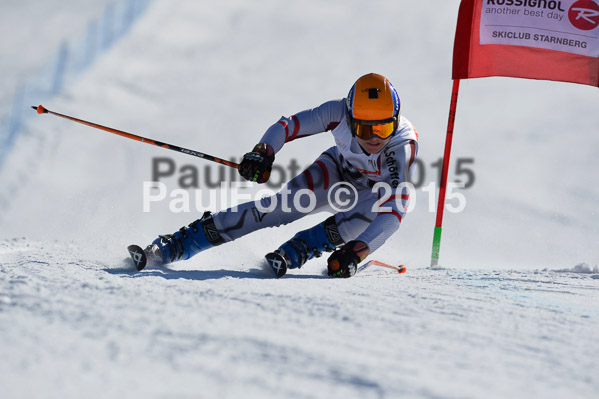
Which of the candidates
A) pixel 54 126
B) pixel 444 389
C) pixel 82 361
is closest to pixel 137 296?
pixel 82 361

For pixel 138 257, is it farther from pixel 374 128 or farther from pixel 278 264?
pixel 374 128

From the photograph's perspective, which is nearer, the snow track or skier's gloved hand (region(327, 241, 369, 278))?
the snow track

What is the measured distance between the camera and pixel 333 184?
3.99m

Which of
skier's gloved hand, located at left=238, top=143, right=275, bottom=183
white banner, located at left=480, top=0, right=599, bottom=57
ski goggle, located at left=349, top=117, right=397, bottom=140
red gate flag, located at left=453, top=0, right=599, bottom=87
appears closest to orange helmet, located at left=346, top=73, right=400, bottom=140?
ski goggle, located at left=349, top=117, right=397, bottom=140

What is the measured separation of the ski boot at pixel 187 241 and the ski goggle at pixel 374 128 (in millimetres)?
1137

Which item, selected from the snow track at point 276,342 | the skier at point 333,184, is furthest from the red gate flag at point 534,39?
the snow track at point 276,342

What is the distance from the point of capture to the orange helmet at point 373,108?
3.46 meters

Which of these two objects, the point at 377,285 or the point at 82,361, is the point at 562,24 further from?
the point at 82,361

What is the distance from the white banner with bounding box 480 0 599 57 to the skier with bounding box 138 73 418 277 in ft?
6.82

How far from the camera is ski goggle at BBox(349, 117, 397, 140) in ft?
11.4

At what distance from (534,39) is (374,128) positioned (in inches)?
103

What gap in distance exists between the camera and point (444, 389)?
1273mm

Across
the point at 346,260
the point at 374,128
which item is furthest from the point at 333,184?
the point at 346,260

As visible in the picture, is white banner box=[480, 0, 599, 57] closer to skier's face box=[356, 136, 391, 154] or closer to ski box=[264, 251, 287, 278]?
skier's face box=[356, 136, 391, 154]
